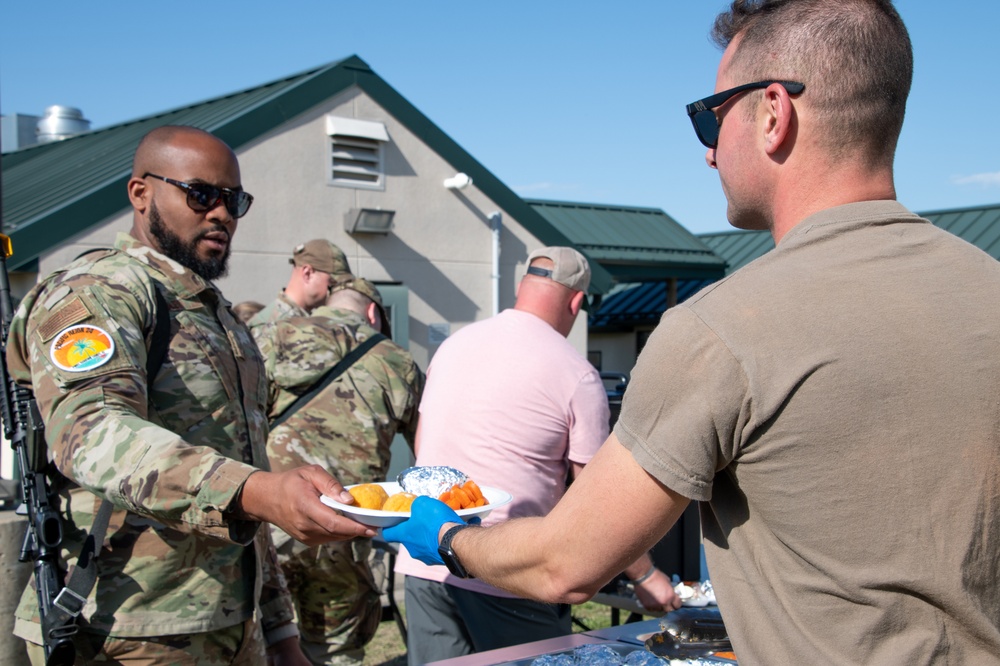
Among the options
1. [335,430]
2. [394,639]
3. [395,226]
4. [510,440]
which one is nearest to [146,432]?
[510,440]

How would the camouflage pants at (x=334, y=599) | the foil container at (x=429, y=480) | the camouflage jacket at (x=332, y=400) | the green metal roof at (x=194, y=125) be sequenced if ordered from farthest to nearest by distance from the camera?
the green metal roof at (x=194, y=125)
the camouflage pants at (x=334, y=599)
the camouflage jacket at (x=332, y=400)
the foil container at (x=429, y=480)

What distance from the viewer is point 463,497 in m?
2.51

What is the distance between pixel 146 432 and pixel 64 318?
400mm

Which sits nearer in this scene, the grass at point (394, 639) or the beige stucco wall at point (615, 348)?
the grass at point (394, 639)

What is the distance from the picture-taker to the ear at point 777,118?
4.78 feet

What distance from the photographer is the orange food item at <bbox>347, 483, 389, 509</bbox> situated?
2277 millimetres

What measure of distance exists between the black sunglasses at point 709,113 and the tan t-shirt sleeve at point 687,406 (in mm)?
454

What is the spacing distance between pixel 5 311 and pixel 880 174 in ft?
8.31

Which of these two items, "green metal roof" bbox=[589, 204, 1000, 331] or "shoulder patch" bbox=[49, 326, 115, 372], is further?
"green metal roof" bbox=[589, 204, 1000, 331]

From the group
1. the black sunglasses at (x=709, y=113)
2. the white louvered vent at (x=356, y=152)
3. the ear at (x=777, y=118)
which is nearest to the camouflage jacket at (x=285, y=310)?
the white louvered vent at (x=356, y=152)

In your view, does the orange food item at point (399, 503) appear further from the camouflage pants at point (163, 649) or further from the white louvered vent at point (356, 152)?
the white louvered vent at point (356, 152)

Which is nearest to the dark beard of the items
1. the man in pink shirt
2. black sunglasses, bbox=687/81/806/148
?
the man in pink shirt

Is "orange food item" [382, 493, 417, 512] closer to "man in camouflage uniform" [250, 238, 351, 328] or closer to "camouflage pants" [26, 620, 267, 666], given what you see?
"camouflage pants" [26, 620, 267, 666]

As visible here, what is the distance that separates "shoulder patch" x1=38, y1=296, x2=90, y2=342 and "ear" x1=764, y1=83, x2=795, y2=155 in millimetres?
1681
